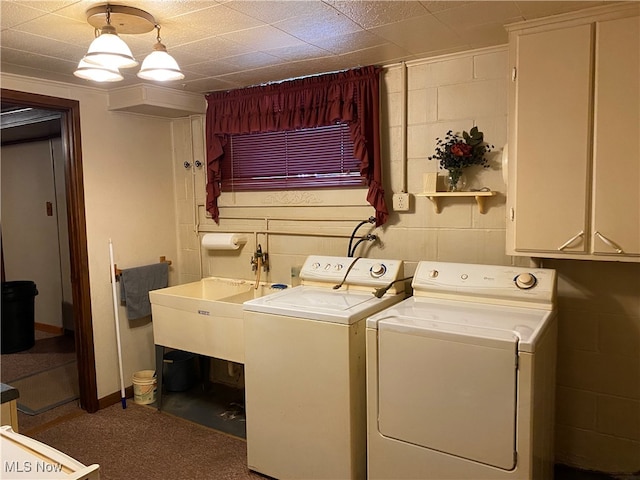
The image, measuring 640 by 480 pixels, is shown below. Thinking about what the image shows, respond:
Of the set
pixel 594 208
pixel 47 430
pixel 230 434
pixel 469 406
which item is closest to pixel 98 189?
pixel 47 430

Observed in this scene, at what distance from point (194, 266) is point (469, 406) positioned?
101 inches

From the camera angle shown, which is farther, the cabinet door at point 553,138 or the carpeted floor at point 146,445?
the carpeted floor at point 146,445

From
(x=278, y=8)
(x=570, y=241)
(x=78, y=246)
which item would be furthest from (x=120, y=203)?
(x=570, y=241)

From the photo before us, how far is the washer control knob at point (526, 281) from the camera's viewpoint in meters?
2.30

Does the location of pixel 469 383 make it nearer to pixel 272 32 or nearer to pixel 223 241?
A: pixel 272 32

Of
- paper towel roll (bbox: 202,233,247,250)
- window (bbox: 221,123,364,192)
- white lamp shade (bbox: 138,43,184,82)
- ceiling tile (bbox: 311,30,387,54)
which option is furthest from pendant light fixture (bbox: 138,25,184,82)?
paper towel roll (bbox: 202,233,247,250)

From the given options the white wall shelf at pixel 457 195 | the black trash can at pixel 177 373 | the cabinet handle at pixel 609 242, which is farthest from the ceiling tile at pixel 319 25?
the black trash can at pixel 177 373

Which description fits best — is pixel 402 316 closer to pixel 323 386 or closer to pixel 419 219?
pixel 323 386

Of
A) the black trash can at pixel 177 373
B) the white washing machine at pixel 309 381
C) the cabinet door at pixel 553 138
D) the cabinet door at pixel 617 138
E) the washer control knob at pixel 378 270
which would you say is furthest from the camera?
the black trash can at pixel 177 373

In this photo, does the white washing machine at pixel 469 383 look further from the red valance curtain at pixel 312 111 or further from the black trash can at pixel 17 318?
the black trash can at pixel 17 318

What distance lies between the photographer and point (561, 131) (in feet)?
6.98

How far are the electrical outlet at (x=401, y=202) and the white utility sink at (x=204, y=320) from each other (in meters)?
1.10

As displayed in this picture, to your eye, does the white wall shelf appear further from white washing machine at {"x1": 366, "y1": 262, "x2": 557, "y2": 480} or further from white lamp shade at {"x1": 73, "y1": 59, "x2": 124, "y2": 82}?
white lamp shade at {"x1": 73, "y1": 59, "x2": 124, "y2": 82}

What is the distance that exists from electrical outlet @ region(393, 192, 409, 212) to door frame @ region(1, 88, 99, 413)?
204 centimetres
